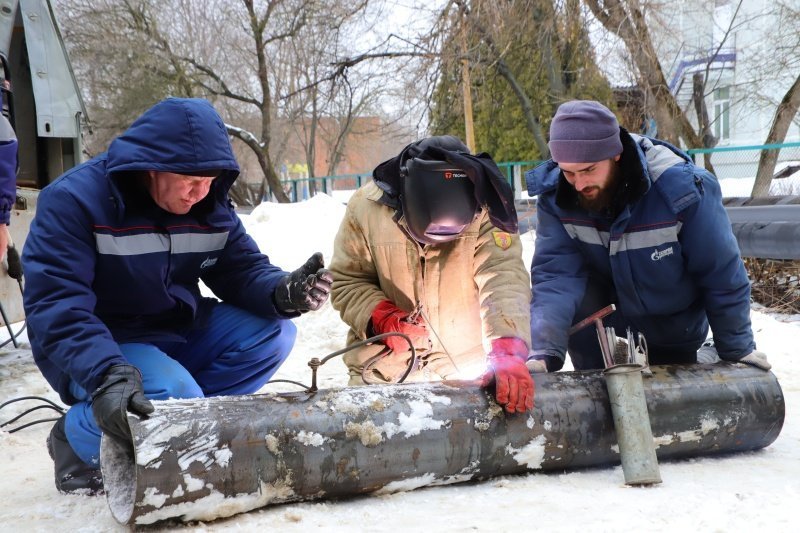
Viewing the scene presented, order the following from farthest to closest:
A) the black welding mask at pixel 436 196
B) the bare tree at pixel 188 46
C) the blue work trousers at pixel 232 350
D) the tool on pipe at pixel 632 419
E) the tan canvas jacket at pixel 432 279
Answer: the bare tree at pixel 188 46 → the tan canvas jacket at pixel 432 279 → the blue work trousers at pixel 232 350 → the black welding mask at pixel 436 196 → the tool on pipe at pixel 632 419

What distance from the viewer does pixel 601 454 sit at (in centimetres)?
262

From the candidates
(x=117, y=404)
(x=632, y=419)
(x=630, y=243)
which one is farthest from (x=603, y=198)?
(x=117, y=404)

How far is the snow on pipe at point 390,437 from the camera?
2141mm

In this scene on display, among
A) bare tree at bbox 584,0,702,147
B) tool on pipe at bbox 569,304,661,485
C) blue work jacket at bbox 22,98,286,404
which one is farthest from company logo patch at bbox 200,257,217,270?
bare tree at bbox 584,0,702,147

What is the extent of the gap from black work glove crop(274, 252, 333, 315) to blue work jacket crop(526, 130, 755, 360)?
0.87m

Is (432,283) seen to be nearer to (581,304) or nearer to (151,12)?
(581,304)

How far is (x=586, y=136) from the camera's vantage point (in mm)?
2818

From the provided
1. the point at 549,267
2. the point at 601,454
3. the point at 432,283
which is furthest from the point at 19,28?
the point at 601,454

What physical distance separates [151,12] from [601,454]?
18706mm

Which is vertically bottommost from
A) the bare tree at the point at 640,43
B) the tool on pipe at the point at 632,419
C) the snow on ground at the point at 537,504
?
the snow on ground at the point at 537,504

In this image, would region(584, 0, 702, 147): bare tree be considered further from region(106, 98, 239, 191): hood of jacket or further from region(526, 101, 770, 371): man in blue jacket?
region(106, 98, 239, 191): hood of jacket

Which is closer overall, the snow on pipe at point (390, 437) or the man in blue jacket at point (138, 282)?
the snow on pipe at point (390, 437)

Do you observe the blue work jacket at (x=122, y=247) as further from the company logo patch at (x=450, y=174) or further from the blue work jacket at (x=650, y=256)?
the blue work jacket at (x=650, y=256)

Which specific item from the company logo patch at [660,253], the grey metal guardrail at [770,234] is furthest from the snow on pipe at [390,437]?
the grey metal guardrail at [770,234]
